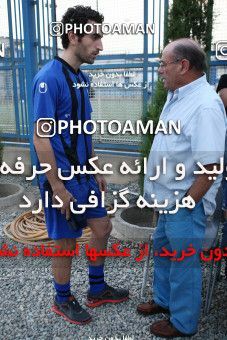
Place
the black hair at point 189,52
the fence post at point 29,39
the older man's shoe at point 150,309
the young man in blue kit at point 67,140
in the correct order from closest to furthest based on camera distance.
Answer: the black hair at point 189,52, the young man in blue kit at point 67,140, the older man's shoe at point 150,309, the fence post at point 29,39

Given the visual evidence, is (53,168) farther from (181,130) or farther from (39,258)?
(39,258)

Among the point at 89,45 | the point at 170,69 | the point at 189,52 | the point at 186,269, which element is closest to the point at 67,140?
the point at 89,45

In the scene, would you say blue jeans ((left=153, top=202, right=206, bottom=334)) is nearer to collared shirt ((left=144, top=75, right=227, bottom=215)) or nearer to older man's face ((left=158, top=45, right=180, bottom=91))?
collared shirt ((left=144, top=75, right=227, bottom=215))

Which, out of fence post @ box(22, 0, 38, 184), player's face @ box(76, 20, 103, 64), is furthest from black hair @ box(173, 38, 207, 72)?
fence post @ box(22, 0, 38, 184)

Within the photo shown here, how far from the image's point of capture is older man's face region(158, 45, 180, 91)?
2.25 metres

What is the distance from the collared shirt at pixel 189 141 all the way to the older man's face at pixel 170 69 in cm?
5

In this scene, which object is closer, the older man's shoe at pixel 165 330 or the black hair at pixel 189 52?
the black hair at pixel 189 52

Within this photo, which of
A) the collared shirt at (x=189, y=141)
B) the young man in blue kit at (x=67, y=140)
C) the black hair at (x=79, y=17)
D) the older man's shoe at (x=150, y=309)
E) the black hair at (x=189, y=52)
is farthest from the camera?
the older man's shoe at (x=150, y=309)

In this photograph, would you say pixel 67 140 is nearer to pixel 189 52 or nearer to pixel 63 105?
pixel 63 105

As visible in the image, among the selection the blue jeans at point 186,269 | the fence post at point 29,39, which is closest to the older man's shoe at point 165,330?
the blue jeans at point 186,269

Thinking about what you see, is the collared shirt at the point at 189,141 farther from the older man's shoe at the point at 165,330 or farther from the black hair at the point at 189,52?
the older man's shoe at the point at 165,330

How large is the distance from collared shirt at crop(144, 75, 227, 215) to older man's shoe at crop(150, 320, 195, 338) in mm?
839

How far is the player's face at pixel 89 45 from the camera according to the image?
2.43 meters

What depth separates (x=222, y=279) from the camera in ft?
10.8
